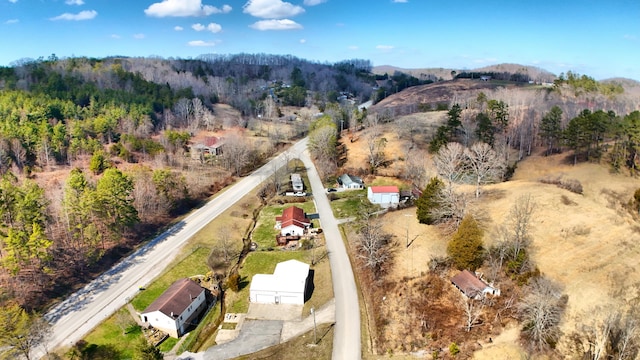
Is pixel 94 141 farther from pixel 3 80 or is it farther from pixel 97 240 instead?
pixel 3 80

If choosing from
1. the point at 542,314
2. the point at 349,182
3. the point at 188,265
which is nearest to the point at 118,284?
the point at 188,265

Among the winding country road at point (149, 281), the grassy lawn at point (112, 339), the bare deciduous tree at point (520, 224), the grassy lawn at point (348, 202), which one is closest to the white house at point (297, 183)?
the grassy lawn at point (348, 202)

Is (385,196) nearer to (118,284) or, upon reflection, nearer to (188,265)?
(188,265)

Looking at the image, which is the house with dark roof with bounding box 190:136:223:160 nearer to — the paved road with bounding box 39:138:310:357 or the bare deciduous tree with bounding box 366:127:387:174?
the paved road with bounding box 39:138:310:357

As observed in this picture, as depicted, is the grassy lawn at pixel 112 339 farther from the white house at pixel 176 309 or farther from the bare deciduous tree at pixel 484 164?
the bare deciduous tree at pixel 484 164

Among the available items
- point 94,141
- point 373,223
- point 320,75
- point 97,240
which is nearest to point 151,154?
point 94,141
